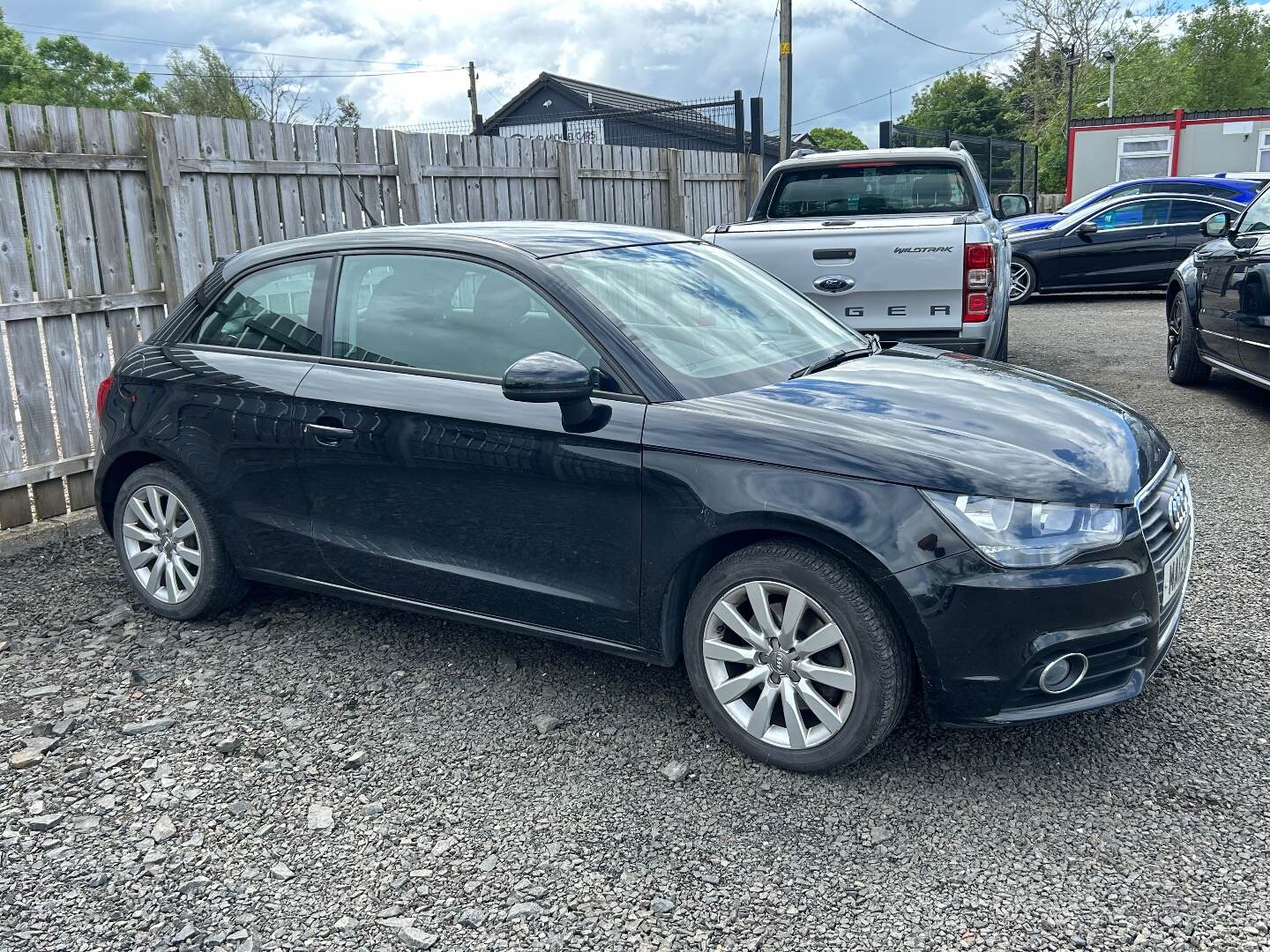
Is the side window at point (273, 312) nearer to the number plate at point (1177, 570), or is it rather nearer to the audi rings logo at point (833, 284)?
the number plate at point (1177, 570)

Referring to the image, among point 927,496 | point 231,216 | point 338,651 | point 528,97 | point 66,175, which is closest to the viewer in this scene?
point 927,496

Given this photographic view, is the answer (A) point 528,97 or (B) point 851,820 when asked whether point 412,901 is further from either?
(A) point 528,97

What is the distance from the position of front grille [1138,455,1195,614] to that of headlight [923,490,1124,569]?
196mm

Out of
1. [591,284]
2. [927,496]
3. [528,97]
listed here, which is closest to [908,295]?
[591,284]

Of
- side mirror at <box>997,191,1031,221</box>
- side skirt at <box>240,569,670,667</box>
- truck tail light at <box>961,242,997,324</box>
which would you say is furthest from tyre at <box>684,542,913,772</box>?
side mirror at <box>997,191,1031,221</box>

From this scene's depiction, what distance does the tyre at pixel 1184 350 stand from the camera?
870cm

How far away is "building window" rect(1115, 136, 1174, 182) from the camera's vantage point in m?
27.1

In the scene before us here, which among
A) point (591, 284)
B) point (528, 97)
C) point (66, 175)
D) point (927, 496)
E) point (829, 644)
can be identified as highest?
point (528, 97)

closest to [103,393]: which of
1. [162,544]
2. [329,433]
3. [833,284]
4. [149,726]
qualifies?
[162,544]

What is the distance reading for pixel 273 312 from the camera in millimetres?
4398

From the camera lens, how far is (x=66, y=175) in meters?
5.91

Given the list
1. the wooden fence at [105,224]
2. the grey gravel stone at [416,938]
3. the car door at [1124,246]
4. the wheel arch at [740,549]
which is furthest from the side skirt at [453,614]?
the car door at [1124,246]

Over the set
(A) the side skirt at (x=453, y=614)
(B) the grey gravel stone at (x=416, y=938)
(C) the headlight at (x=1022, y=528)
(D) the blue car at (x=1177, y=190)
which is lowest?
(B) the grey gravel stone at (x=416, y=938)

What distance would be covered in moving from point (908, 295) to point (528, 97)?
1819 inches
